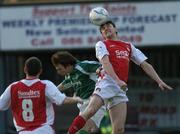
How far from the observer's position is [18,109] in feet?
30.7

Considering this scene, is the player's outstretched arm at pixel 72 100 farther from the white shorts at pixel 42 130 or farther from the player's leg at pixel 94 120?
the player's leg at pixel 94 120

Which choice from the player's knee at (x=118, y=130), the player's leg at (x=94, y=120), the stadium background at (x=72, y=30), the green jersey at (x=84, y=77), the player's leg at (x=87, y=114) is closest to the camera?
the player's leg at (x=87, y=114)

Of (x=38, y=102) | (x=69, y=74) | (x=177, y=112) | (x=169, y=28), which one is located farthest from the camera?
(x=177, y=112)

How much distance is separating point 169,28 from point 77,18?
2035mm

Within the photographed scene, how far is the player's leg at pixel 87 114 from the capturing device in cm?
945

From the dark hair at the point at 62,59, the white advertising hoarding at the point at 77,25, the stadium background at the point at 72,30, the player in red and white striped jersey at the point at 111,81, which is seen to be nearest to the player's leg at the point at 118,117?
the player in red and white striped jersey at the point at 111,81

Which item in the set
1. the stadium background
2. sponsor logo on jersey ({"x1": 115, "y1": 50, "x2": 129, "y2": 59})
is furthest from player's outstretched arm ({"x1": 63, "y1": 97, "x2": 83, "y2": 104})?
the stadium background

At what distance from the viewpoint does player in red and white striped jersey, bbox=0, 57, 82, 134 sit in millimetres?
9258

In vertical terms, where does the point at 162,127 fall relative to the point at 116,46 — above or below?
below

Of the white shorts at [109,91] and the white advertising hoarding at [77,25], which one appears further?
the white advertising hoarding at [77,25]

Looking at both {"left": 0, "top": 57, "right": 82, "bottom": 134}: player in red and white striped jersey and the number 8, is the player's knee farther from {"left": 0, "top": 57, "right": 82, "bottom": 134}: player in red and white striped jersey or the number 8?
the number 8

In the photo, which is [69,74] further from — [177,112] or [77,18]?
[177,112]

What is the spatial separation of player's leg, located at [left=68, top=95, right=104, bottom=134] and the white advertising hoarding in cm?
859

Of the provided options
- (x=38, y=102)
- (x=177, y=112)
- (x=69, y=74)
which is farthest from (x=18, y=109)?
(x=177, y=112)
